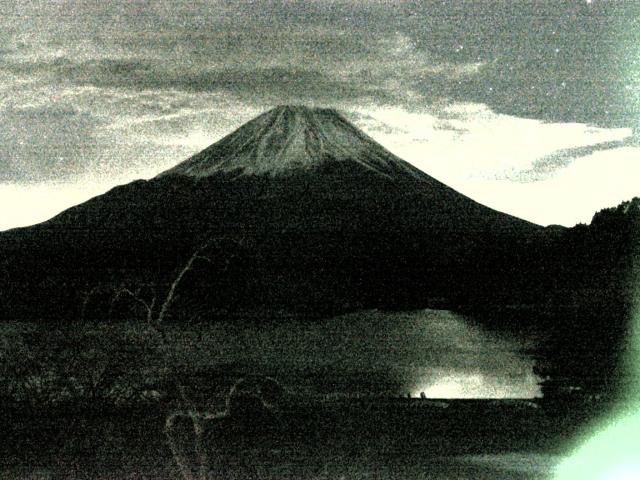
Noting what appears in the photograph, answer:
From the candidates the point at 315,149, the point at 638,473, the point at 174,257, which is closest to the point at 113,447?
the point at 638,473

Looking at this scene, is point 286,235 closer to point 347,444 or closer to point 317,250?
point 317,250

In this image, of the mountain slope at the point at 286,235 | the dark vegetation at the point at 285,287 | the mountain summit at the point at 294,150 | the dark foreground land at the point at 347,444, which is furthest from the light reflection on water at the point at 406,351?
the mountain summit at the point at 294,150

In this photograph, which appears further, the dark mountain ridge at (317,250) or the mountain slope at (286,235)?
the mountain slope at (286,235)

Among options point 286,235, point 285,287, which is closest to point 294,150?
point 286,235

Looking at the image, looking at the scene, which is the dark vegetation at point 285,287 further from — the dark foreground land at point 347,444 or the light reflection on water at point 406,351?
the light reflection on water at point 406,351

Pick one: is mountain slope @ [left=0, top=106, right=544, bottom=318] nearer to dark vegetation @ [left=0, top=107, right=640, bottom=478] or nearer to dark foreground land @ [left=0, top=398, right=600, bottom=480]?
dark vegetation @ [left=0, top=107, right=640, bottom=478]

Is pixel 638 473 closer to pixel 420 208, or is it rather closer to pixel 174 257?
pixel 174 257
